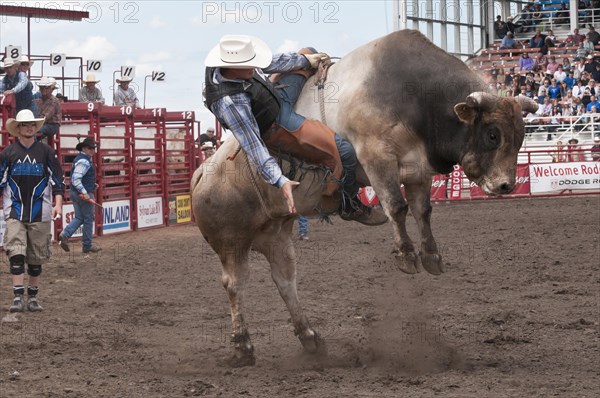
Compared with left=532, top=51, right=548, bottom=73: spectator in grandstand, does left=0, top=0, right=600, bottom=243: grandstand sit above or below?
below

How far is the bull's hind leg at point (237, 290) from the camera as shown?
6641 millimetres

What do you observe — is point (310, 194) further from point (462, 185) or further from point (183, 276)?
point (462, 185)

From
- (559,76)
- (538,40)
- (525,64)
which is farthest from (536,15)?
(559,76)

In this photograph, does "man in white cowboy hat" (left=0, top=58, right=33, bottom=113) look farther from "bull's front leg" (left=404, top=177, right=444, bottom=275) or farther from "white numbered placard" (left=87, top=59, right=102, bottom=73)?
"bull's front leg" (left=404, top=177, right=444, bottom=275)

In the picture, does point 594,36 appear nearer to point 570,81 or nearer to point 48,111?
point 570,81

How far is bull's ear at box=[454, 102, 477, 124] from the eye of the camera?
5.75 meters

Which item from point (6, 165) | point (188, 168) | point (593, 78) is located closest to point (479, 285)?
point (6, 165)

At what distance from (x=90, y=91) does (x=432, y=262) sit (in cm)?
1219

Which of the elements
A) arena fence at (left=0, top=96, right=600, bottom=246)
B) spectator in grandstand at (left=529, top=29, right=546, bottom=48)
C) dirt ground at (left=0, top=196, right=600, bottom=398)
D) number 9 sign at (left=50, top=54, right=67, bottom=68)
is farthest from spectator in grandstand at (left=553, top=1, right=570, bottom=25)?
dirt ground at (left=0, top=196, right=600, bottom=398)

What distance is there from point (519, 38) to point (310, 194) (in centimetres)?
2737

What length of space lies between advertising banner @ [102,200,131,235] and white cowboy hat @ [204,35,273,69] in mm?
11006

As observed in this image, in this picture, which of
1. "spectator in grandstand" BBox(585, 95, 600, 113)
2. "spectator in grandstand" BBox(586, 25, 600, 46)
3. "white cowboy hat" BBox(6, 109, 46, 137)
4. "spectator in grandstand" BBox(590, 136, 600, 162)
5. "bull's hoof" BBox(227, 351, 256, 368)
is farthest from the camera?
"spectator in grandstand" BBox(586, 25, 600, 46)

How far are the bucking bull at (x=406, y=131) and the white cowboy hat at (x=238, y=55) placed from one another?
0.56 metres

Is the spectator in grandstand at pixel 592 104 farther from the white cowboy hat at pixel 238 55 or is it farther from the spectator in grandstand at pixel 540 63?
the white cowboy hat at pixel 238 55
